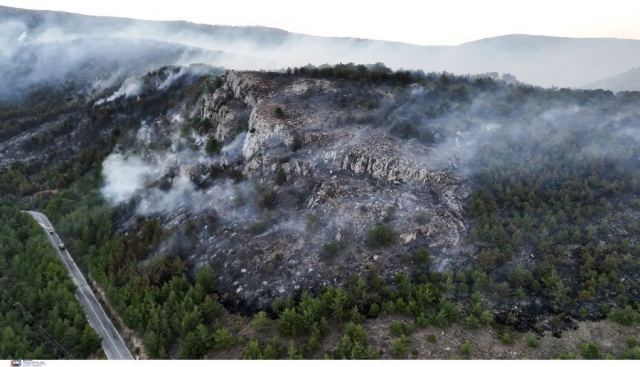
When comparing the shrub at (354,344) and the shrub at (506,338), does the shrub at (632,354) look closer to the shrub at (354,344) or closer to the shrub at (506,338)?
the shrub at (506,338)

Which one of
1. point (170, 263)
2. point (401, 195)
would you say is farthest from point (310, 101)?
point (170, 263)

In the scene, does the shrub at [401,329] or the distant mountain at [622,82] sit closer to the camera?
the shrub at [401,329]

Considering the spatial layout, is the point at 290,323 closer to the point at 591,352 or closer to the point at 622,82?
the point at 591,352

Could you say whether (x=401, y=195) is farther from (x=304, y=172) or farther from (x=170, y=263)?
(x=170, y=263)

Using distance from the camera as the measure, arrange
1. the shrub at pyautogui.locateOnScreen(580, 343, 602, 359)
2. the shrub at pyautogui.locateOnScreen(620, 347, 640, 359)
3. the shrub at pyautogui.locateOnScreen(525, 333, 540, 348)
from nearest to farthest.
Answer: the shrub at pyautogui.locateOnScreen(620, 347, 640, 359), the shrub at pyautogui.locateOnScreen(580, 343, 602, 359), the shrub at pyautogui.locateOnScreen(525, 333, 540, 348)

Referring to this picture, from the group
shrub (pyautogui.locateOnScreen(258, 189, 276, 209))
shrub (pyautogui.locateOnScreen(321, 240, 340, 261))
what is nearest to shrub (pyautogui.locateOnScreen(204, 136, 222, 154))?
shrub (pyautogui.locateOnScreen(258, 189, 276, 209))

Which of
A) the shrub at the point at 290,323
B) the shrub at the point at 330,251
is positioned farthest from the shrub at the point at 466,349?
the shrub at the point at 330,251

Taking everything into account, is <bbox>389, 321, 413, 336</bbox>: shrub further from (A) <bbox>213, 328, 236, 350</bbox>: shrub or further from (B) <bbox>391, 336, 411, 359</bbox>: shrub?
(A) <bbox>213, 328, 236, 350</bbox>: shrub
